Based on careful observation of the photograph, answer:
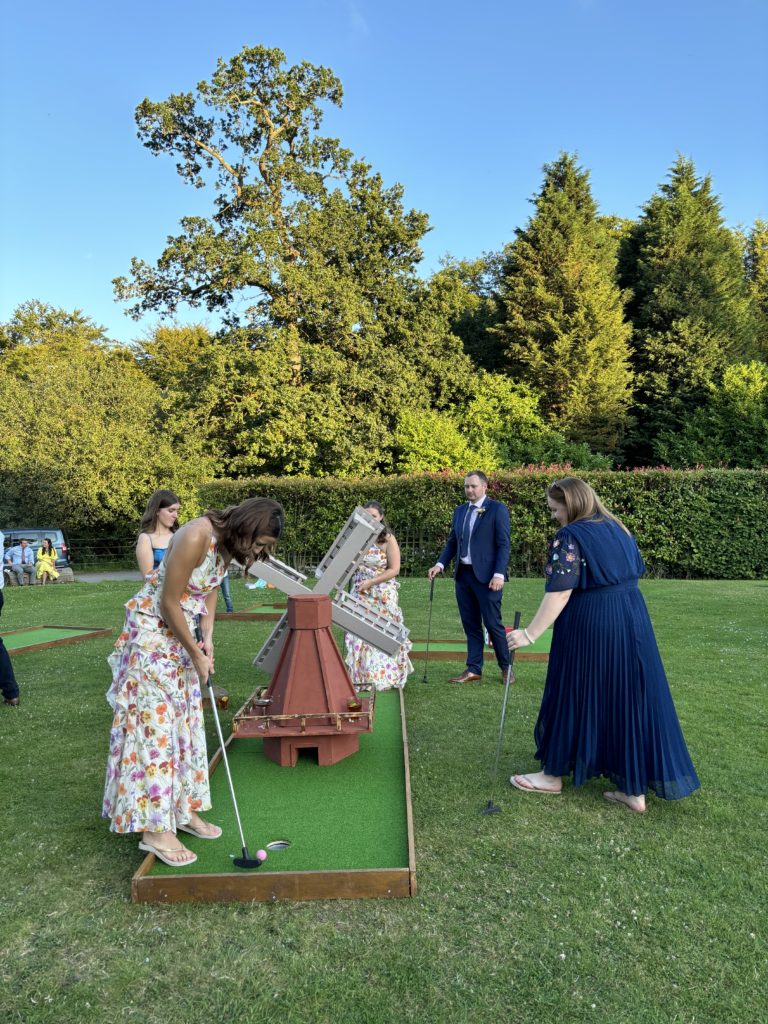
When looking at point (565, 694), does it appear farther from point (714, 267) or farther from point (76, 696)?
point (714, 267)

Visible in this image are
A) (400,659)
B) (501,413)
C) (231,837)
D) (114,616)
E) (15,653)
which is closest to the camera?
(231,837)

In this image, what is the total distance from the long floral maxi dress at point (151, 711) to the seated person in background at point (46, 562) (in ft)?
59.0

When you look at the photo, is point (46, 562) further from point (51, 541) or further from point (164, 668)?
point (164, 668)

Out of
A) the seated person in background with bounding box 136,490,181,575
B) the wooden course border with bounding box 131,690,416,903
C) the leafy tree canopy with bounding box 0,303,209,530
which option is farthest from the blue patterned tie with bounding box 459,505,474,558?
the leafy tree canopy with bounding box 0,303,209,530

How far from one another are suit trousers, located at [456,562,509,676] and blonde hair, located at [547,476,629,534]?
2.86 meters

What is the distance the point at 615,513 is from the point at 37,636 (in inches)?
552

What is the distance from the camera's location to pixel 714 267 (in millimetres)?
31844

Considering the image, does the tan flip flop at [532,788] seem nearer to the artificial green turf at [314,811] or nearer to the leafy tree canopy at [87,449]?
the artificial green turf at [314,811]

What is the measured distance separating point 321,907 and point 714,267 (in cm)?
3448

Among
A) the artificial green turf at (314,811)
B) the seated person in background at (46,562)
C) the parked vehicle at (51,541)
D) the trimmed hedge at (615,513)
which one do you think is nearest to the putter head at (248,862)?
the artificial green turf at (314,811)

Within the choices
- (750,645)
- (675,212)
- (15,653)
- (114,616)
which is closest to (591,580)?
(750,645)

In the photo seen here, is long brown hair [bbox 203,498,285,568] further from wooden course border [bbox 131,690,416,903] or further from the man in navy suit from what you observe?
the man in navy suit

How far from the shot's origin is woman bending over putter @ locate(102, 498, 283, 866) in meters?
3.58

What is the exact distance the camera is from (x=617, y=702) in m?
4.32
